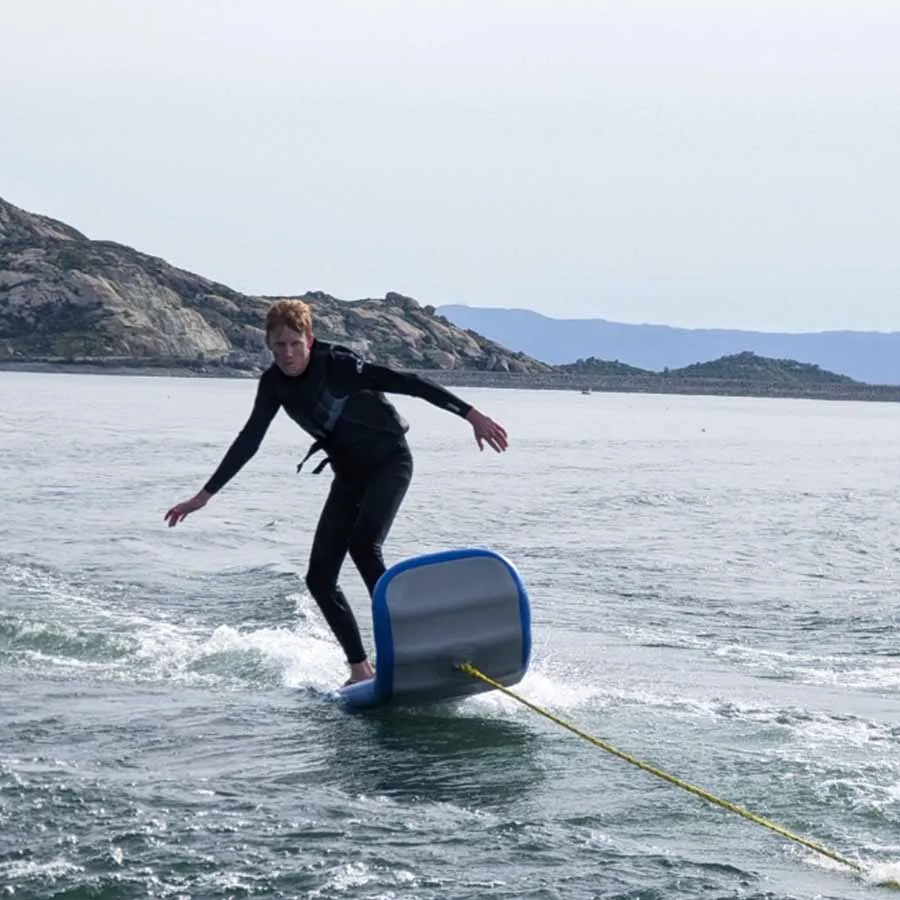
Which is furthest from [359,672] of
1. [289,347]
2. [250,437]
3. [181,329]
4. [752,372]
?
[752,372]

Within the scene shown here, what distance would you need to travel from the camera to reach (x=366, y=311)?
582ft

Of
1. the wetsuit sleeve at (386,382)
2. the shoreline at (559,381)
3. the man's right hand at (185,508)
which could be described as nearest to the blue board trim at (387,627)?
the wetsuit sleeve at (386,382)

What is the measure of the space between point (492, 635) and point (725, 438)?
48.7 metres

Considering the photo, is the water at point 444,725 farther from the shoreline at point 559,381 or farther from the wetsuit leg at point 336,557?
the shoreline at point 559,381

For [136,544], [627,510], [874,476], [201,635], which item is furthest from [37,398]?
[201,635]

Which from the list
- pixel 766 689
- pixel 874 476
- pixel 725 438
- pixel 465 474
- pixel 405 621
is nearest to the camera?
pixel 405 621

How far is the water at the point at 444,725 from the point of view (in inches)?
225

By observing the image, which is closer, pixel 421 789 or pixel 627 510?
pixel 421 789

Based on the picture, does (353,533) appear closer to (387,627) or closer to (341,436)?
(341,436)

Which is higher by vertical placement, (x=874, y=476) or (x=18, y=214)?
(x=18, y=214)

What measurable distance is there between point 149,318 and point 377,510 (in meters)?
153

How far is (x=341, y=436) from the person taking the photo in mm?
8602

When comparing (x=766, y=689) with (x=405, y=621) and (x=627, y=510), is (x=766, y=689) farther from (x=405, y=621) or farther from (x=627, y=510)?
(x=627, y=510)

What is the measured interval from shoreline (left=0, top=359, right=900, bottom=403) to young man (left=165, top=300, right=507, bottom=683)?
414 feet
